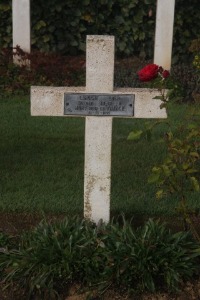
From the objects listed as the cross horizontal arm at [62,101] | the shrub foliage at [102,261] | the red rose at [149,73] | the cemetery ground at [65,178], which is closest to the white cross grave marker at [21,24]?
the cemetery ground at [65,178]

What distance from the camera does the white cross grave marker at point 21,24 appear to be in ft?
34.3

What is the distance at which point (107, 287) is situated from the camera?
4246mm

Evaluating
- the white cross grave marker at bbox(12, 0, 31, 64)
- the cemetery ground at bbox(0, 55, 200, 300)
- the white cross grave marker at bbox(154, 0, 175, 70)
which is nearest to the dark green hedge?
the white cross grave marker at bbox(12, 0, 31, 64)

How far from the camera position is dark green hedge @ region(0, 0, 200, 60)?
11398 mm

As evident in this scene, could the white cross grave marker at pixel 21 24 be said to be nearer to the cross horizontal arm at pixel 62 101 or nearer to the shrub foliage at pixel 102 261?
the cross horizontal arm at pixel 62 101

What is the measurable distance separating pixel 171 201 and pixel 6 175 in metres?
1.50

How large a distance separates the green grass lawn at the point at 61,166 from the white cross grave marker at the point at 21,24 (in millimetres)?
1817

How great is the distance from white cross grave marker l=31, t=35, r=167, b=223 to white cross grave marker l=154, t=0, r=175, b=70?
592 centimetres

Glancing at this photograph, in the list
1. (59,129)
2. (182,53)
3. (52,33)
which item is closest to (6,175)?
(59,129)

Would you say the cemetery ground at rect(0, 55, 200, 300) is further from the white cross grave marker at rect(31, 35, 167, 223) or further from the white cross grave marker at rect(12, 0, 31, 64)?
the white cross grave marker at rect(12, 0, 31, 64)

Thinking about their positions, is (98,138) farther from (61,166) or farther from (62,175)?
(61,166)

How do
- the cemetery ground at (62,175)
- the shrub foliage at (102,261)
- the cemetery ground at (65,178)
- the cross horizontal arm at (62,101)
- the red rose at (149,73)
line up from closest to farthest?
the shrub foliage at (102,261) → the red rose at (149,73) → the cross horizontal arm at (62,101) → the cemetery ground at (65,178) → the cemetery ground at (62,175)

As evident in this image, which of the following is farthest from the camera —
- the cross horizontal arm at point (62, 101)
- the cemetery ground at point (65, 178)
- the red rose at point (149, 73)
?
the cemetery ground at point (65, 178)

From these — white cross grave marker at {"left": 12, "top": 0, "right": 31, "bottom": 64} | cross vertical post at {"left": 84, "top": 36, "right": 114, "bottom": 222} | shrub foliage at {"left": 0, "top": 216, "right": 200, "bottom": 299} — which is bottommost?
shrub foliage at {"left": 0, "top": 216, "right": 200, "bottom": 299}
